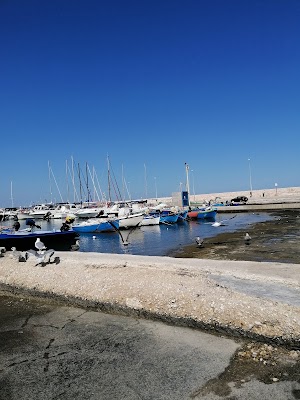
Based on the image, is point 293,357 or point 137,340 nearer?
point 293,357

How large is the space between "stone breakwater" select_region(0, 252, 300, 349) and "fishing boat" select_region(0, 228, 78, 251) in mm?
10095

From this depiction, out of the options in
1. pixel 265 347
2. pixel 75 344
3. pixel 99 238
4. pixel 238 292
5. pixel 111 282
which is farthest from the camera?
pixel 99 238

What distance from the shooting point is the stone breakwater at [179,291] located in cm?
603

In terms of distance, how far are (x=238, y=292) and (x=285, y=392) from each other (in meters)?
2.69

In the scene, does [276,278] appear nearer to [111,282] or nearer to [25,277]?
[111,282]

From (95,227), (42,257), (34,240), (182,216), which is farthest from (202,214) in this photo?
(42,257)

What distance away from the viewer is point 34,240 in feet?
71.2

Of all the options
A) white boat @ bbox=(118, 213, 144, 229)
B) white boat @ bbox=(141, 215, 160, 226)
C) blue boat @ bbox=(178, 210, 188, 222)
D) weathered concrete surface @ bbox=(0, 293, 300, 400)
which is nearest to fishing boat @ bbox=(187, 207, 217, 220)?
blue boat @ bbox=(178, 210, 188, 222)

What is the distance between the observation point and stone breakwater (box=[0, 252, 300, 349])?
603 cm

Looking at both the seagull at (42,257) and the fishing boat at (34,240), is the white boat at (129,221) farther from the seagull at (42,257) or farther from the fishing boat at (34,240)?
the seagull at (42,257)

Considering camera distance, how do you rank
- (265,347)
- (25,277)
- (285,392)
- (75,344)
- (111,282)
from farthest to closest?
(25,277) < (111,282) < (75,344) < (265,347) < (285,392)

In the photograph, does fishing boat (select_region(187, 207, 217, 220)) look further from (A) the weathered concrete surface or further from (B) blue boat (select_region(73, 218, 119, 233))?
(A) the weathered concrete surface

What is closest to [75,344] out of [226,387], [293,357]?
[226,387]

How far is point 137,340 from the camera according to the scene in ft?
20.8
